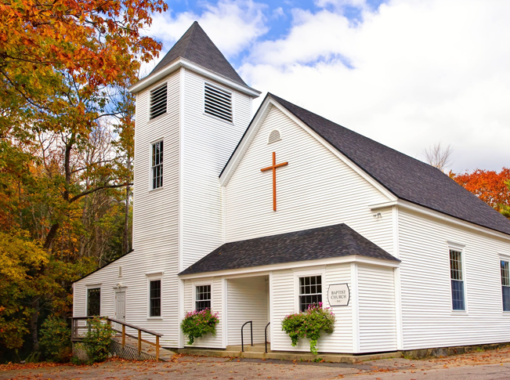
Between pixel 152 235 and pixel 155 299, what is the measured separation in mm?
2432

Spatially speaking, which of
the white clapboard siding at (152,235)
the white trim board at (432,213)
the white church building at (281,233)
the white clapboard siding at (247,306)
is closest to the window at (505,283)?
the white church building at (281,233)

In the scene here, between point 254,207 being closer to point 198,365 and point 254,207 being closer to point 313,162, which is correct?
point 313,162

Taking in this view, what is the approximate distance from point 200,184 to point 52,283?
11337 millimetres

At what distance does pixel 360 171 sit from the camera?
52.6ft

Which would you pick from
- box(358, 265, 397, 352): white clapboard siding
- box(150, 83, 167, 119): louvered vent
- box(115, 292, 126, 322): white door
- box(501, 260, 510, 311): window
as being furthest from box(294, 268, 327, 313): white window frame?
box(501, 260, 510, 311): window

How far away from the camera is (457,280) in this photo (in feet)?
58.5

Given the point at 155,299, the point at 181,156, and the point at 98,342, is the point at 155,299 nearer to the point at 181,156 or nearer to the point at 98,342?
the point at 98,342

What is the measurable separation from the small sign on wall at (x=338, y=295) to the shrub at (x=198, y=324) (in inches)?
186

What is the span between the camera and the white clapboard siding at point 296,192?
16016 mm

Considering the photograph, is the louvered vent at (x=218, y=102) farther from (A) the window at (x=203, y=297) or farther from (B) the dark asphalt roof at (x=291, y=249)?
(A) the window at (x=203, y=297)

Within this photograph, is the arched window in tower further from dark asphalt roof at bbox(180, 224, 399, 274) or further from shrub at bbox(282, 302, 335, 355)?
shrub at bbox(282, 302, 335, 355)

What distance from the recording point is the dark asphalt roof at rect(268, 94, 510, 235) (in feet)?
55.4

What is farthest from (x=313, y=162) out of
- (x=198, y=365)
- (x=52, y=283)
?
(x=52, y=283)

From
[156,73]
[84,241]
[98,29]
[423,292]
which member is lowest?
[423,292]
